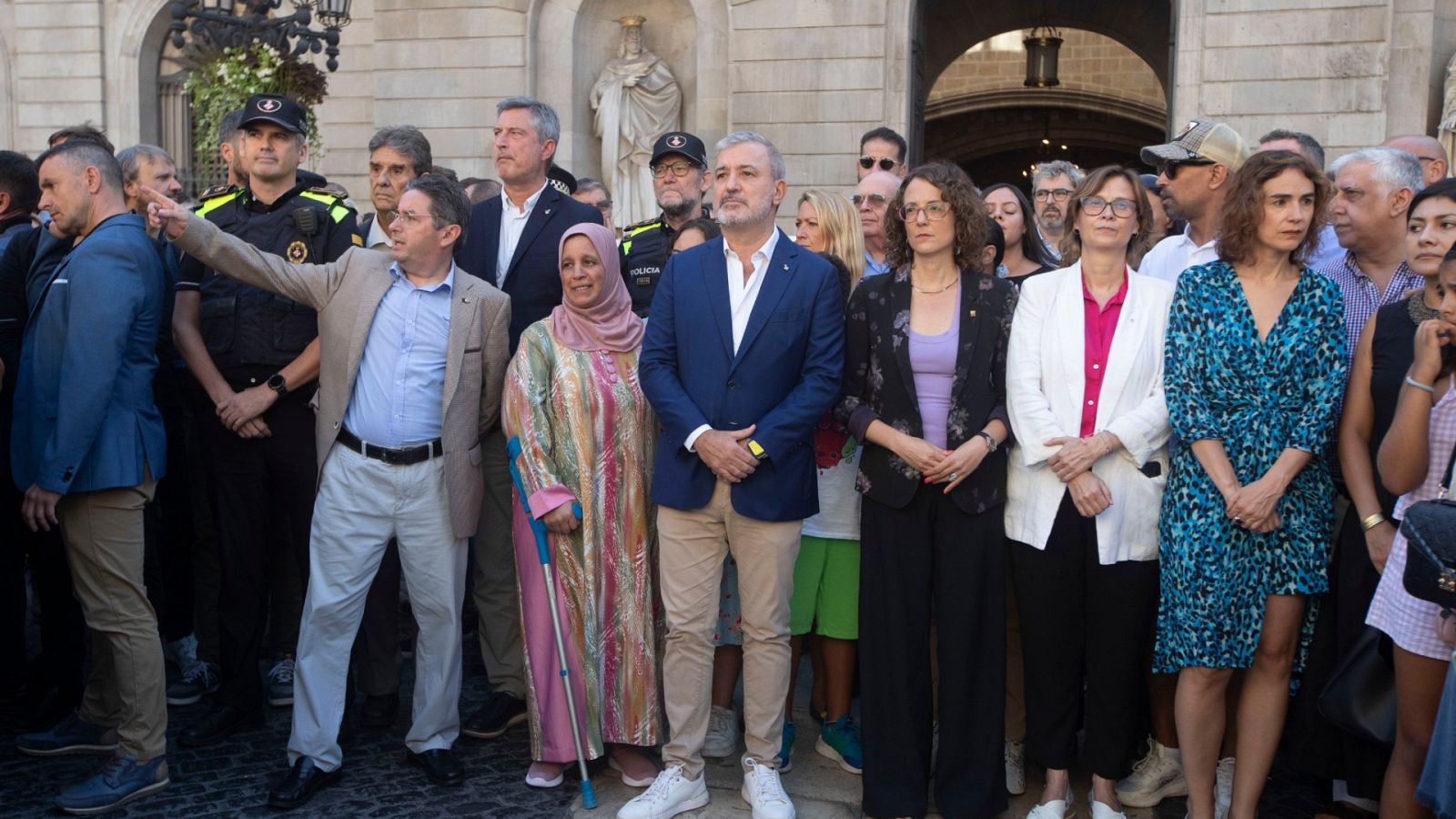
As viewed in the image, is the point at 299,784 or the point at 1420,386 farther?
the point at 299,784

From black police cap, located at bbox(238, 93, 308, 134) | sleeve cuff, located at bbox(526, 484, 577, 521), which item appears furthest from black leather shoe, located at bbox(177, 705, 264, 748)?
black police cap, located at bbox(238, 93, 308, 134)

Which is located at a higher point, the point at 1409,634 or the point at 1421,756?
the point at 1409,634

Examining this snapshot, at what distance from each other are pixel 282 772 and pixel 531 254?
90.0 inches

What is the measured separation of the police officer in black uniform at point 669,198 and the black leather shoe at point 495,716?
6.81 feet

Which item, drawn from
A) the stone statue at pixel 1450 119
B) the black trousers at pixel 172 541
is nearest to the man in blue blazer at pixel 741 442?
the black trousers at pixel 172 541

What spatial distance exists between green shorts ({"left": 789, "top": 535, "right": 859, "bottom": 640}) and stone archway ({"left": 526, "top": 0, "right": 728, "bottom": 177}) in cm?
810

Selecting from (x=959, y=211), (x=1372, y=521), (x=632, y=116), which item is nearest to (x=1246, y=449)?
(x=1372, y=521)

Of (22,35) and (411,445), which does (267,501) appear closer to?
(411,445)

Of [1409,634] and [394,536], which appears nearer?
[1409,634]

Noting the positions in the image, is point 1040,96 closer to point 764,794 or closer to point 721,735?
point 721,735

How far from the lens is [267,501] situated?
16.8ft

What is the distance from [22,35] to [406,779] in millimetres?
13334

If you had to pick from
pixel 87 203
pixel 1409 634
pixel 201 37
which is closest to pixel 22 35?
pixel 201 37

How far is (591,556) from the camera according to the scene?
180 inches
